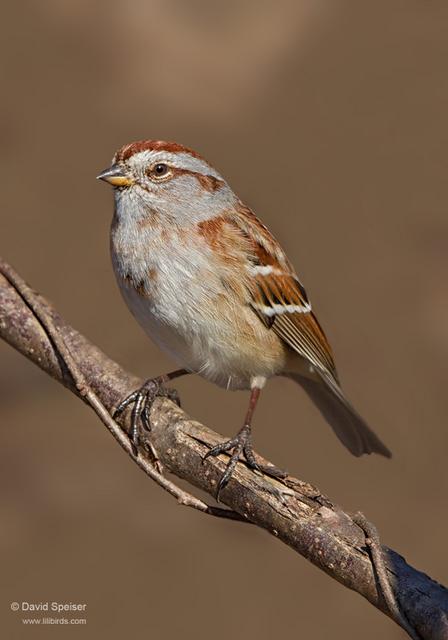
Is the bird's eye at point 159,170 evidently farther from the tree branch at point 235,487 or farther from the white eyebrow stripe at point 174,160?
the tree branch at point 235,487

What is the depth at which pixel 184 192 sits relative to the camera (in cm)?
365

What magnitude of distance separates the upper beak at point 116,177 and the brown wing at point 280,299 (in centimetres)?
42

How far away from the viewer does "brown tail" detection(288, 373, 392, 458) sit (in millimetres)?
3934

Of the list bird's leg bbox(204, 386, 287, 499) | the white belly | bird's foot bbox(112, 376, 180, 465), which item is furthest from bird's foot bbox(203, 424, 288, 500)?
the white belly

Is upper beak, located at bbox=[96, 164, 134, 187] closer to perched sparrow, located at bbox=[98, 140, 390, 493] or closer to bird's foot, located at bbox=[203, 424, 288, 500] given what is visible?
perched sparrow, located at bbox=[98, 140, 390, 493]

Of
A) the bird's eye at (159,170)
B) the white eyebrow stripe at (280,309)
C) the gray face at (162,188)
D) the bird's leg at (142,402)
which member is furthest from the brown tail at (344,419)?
the bird's eye at (159,170)

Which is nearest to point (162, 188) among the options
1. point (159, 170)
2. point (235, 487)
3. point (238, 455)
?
point (159, 170)

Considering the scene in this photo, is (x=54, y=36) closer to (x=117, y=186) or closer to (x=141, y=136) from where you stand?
(x=141, y=136)

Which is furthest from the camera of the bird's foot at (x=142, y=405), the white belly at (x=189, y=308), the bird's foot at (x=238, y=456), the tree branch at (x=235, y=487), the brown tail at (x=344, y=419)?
the brown tail at (x=344, y=419)

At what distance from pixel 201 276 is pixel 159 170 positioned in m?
0.46

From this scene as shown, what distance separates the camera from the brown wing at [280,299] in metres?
3.63

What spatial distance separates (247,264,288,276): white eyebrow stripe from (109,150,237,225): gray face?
244 millimetres

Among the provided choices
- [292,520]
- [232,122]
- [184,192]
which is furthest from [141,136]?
[292,520]

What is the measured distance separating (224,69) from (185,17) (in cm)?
46
